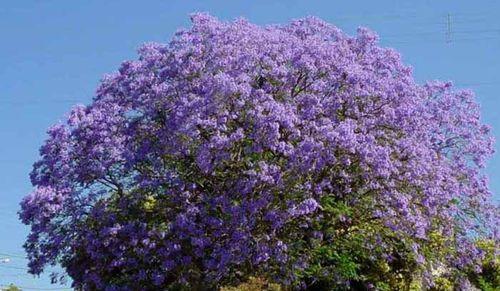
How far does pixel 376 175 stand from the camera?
20.9 meters

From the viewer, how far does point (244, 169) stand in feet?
67.7

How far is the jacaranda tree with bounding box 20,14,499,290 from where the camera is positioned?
20312 mm

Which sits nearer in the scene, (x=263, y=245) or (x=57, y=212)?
(x=263, y=245)

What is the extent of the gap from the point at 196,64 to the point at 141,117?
212 centimetres

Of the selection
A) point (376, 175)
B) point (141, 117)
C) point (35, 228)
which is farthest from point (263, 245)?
point (35, 228)

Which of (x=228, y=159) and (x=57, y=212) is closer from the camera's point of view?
(x=228, y=159)

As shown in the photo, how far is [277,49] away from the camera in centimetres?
2173

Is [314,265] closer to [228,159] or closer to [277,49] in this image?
[228,159]

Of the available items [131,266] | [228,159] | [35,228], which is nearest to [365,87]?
[228,159]

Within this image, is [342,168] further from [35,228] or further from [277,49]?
[35,228]

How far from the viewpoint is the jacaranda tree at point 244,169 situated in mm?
20312

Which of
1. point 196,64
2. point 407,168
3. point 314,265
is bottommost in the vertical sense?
point 314,265

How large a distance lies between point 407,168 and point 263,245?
4266 mm

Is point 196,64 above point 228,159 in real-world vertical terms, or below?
above
